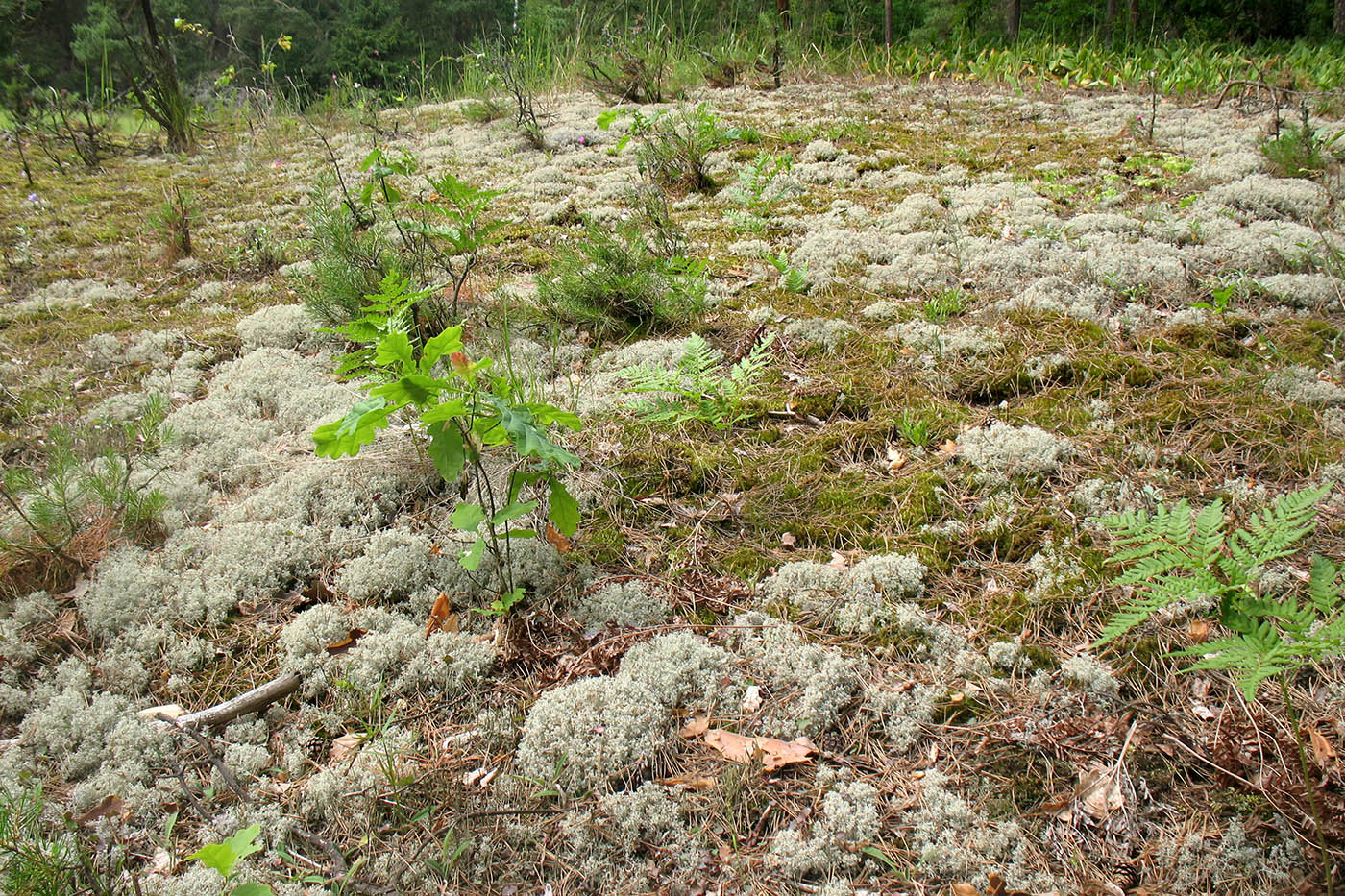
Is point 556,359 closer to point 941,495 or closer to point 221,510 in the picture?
point 221,510

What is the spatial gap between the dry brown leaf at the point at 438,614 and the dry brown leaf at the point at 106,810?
2.48 feet

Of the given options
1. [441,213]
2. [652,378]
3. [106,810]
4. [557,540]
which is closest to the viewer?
[106,810]

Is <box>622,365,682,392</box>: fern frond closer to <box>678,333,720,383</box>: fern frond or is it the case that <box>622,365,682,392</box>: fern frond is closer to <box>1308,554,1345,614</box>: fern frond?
<box>678,333,720,383</box>: fern frond

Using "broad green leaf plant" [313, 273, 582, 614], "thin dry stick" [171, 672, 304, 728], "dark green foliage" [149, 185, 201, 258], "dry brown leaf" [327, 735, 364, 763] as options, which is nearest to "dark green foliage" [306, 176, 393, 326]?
"broad green leaf plant" [313, 273, 582, 614]

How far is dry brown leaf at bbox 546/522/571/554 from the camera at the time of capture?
7.53ft

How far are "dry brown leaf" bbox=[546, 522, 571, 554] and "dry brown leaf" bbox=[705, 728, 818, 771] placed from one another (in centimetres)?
78

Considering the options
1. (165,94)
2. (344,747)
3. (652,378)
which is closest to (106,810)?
(344,747)

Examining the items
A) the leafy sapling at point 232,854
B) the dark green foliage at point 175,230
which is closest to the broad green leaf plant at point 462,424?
the leafy sapling at point 232,854

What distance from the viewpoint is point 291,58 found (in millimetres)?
22734

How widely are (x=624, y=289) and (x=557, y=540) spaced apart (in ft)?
4.95

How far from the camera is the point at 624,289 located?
3412mm

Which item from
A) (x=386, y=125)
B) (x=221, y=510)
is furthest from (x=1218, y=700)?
(x=386, y=125)

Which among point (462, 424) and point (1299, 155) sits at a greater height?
point (1299, 155)

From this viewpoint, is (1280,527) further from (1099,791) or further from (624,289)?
(624,289)
